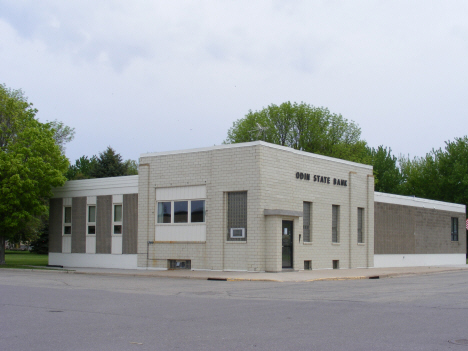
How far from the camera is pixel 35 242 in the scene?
63188 mm

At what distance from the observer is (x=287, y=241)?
26.0m

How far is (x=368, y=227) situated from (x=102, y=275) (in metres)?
14.9

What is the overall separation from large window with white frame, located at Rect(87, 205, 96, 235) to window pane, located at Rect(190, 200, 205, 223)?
6.72 m

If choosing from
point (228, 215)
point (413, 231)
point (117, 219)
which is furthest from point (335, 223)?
point (117, 219)

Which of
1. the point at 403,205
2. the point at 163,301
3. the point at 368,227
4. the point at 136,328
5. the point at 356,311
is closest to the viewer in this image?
the point at 136,328

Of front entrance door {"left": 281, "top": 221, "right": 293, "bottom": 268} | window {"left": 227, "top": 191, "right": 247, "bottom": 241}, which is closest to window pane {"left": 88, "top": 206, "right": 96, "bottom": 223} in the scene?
window {"left": 227, "top": 191, "right": 247, "bottom": 241}

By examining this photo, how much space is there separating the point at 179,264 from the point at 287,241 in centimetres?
536

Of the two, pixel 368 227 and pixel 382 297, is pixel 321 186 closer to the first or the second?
pixel 368 227

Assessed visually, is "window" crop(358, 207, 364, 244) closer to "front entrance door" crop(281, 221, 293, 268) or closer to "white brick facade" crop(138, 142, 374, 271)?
"white brick facade" crop(138, 142, 374, 271)

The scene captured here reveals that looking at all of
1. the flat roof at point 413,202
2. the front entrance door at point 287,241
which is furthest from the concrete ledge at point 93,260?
the flat roof at point 413,202

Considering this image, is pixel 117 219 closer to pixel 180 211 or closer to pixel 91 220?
pixel 91 220


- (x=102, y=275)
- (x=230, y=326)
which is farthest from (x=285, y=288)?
(x=102, y=275)

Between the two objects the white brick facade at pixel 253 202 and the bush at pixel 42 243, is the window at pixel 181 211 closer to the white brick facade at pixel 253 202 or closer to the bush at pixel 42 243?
the white brick facade at pixel 253 202

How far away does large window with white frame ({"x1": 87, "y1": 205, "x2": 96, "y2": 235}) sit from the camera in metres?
30.5
